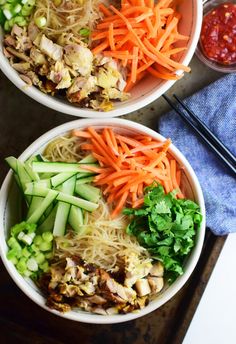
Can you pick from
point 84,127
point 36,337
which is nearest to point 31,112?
point 84,127

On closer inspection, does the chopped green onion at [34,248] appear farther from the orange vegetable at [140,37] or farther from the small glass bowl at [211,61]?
the small glass bowl at [211,61]

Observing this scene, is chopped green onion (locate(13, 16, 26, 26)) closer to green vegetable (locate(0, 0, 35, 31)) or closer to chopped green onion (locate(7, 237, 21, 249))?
green vegetable (locate(0, 0, 35, 31))

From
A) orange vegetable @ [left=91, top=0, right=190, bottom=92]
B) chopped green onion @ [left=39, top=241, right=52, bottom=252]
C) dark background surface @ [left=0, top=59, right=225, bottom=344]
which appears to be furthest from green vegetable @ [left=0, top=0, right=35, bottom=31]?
chopped green onion @ [left=39, top=241, right=52, bottom=252]

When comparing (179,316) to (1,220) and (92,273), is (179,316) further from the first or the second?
(1,220)

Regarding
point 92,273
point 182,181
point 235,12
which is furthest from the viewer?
point 235,12

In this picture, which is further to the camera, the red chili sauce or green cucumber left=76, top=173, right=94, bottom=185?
the red chili sauce

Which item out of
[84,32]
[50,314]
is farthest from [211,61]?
[50,314]

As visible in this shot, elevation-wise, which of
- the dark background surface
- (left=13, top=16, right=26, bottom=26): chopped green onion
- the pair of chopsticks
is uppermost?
(left=13, top=16, right=26, bottom=26): chopped green onion
